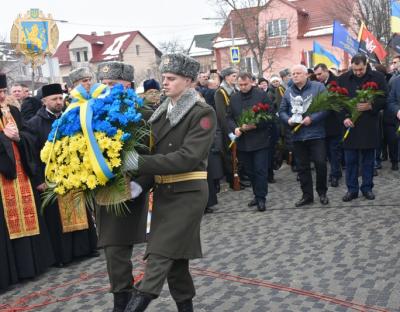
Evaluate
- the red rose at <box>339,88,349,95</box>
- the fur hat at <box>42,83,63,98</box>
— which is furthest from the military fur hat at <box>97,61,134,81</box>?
the red rose at <box>339,88,349,95</box>

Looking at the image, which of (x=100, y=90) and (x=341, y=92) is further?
(x=341, y=92)

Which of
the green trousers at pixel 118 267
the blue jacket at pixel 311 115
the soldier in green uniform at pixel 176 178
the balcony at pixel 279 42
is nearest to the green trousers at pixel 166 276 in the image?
the soldier in green uniform at pixel 176 178

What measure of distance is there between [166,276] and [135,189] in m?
0.65

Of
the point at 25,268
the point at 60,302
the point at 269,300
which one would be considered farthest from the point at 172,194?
the point at 25,268

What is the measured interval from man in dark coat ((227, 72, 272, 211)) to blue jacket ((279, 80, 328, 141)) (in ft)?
1.08

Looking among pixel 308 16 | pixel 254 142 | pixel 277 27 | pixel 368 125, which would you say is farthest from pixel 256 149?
pixel 308 16

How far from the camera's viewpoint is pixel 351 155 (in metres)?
8.21

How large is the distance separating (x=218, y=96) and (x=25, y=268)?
460 cm

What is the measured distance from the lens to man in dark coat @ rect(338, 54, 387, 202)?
7.99 meters

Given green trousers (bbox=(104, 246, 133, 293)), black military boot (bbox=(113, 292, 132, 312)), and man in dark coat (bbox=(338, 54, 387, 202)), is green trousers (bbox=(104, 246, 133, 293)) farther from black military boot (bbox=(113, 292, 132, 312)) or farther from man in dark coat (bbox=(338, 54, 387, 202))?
man in dark coat (bbox=(338, 54, 387, 202))

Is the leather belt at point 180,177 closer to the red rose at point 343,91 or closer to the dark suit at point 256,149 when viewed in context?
the dark suit at point 256,149

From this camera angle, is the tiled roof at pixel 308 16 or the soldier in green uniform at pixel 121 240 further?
the tiled roof at pixel 308 16

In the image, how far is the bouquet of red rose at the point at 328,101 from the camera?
7.80 meters

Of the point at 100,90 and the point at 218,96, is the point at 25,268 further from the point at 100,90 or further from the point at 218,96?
the point at 218,96
